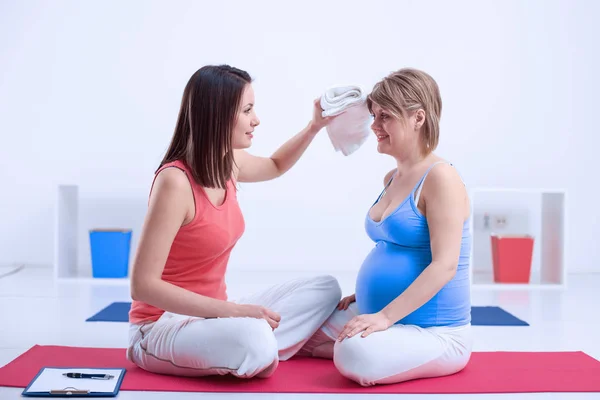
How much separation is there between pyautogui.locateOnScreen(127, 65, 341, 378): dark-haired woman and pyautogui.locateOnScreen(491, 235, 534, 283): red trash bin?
2.37 metres

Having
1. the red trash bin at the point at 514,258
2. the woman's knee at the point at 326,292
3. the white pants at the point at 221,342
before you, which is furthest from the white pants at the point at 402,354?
the red trash bin at the point at 514,258

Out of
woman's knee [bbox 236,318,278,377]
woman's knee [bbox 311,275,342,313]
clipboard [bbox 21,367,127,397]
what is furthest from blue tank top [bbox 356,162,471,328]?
clipboard [bbox 21,367,127,397]

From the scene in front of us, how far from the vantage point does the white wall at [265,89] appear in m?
5.02

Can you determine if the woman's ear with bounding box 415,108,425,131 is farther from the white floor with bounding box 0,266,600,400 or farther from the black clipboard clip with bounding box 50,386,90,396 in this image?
the black clipboard clip with bounding box 50,386,90,396

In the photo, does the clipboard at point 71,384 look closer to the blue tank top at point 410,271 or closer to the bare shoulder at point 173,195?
the bare shoulder at point 173,195

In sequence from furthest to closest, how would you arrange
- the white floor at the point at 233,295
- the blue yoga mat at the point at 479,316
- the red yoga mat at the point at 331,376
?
1. the blue yoga mat at the point at 479,316
2. the white floor at the point at 233,295
3. the red yoga mat at the point at 331,376


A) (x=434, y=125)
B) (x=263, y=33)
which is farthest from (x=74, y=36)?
(x=434, y=125)

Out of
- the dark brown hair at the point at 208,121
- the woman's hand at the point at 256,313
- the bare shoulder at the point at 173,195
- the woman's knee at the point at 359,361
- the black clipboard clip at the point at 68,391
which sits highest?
the dark brown hair at the point at 208,121

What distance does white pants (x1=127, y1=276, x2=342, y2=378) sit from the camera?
6.72 ft

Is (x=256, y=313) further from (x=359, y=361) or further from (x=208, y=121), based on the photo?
(x=208, y=121)

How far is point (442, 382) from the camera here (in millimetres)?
2152

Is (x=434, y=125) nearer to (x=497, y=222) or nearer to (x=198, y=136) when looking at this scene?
(x=198, y=136)

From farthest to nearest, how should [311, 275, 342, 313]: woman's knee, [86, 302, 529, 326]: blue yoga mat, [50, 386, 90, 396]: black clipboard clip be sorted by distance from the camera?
[86, 302, 529, 326]: blue yoga mat < [311, 275, 342, 313]: woman's knee < [50, 386, 90, 396]: black clipboard clip

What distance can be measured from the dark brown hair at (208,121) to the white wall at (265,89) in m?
2.78
